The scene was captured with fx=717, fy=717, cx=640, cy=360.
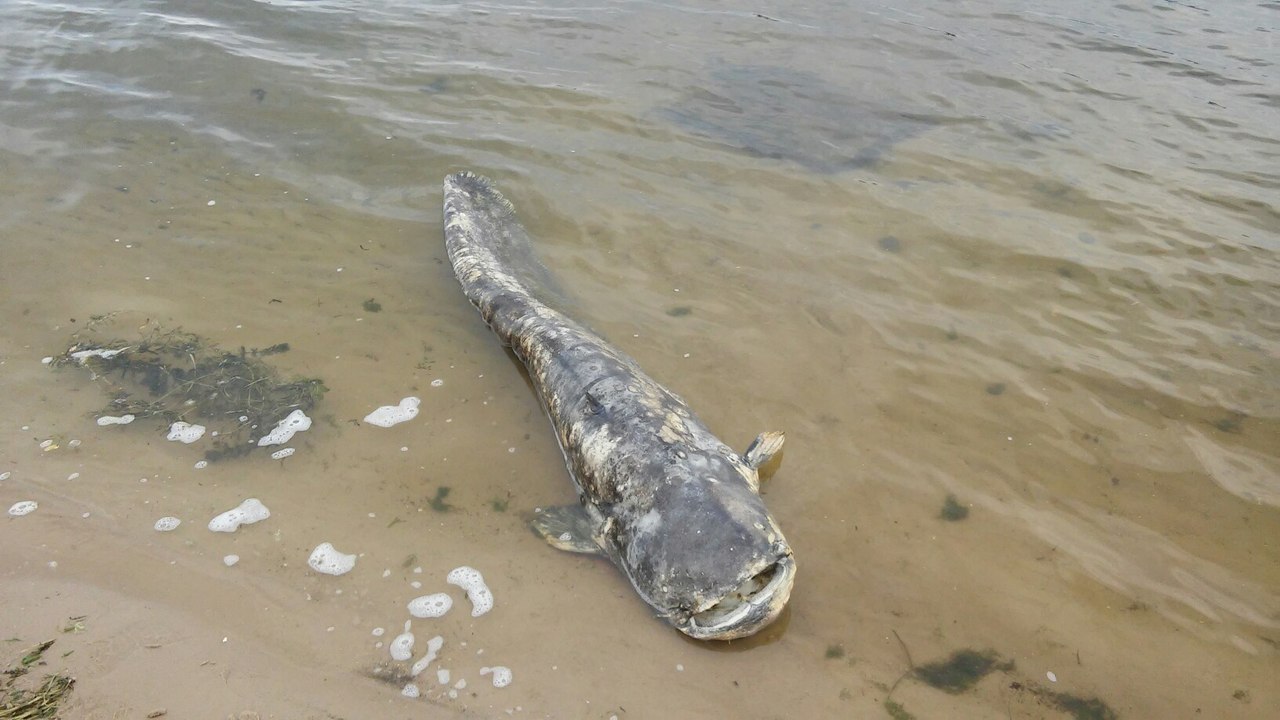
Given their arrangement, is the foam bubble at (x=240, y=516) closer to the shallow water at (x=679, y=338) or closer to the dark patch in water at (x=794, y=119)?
the shallow water at (x=679, y=338)

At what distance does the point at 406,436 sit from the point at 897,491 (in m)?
3.35

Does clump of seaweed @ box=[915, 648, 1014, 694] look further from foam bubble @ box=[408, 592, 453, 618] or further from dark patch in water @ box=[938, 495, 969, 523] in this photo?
foam bubble @ box=[408, 592, 453, 618]

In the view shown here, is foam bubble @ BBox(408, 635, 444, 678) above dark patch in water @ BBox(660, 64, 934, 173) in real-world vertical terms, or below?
below

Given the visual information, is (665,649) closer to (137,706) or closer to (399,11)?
(137,706)

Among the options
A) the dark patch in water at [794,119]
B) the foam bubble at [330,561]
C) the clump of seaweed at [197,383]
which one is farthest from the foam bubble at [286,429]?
the dark patch in water at [794,119]

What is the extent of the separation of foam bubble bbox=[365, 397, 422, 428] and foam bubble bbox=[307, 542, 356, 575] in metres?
1.09

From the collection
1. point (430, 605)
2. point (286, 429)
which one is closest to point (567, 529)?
point (430, 605)

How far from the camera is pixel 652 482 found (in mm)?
4043

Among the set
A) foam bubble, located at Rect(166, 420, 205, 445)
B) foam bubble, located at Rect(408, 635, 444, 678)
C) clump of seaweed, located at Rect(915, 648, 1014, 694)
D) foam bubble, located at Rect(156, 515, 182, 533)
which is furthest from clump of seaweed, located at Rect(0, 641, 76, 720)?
clump of seaweed, located at Rect(915, 648, 1014, 694)

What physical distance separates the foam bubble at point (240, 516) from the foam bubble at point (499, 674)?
178 centimetres

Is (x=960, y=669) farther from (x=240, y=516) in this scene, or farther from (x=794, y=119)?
(x=794, y=119)

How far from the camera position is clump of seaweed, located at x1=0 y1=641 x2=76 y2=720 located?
311 centimetres

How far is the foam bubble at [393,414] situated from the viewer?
511cm

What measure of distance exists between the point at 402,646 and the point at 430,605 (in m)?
0.28
